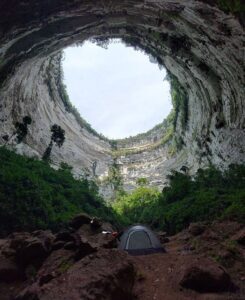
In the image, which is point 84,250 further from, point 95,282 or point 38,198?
point 38,198

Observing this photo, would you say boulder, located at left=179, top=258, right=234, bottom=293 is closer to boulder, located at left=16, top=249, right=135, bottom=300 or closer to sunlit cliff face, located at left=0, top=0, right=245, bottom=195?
boulder, located at left=16, top=249, right=135, bottom=300

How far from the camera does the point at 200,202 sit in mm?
17344

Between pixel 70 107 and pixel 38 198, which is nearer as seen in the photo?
pixel 38 198

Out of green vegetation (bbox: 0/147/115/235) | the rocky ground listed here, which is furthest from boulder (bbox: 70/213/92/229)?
the rocky ground

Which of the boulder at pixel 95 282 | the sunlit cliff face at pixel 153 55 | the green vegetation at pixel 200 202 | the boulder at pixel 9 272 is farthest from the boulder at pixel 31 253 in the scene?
the sunlit cliff face at pixel 153 55

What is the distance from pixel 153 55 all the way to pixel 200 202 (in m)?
10.2

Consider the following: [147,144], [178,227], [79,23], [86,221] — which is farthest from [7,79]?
[147,144]

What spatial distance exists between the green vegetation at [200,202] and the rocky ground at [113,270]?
3302 mm

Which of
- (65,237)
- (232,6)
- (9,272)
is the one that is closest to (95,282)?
(9,272)

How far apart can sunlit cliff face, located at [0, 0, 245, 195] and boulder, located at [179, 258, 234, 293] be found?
936cm

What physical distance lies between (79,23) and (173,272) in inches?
514

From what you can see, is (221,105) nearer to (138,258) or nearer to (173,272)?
(138,258)

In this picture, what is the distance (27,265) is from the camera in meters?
9.92

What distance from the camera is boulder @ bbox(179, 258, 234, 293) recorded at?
7.37 metres
